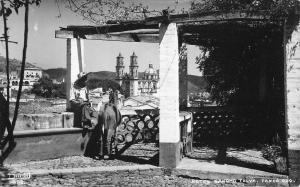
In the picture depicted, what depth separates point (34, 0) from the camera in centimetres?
570

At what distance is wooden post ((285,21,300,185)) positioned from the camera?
22.5 feet

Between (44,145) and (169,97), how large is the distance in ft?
12.9

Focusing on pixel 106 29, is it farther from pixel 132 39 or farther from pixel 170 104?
pixel 170 104

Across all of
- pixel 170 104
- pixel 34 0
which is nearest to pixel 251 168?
pixel 170 104

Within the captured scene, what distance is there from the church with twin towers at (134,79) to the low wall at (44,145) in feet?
287

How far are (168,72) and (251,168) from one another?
3.05 m


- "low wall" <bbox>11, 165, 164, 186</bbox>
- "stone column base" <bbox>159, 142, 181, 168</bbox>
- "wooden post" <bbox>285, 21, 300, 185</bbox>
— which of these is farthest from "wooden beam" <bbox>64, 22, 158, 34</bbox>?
"low wall" <bbox>11, 165, 164, 186</bbox>

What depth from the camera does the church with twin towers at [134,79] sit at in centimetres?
10182

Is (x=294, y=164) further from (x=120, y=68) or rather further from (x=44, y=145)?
(x=120, y=68)

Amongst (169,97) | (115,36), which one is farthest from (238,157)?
(115,36)

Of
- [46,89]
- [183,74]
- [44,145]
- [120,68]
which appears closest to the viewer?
[44,145]

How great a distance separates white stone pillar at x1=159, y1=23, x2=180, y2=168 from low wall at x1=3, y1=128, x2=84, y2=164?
3.14 meters

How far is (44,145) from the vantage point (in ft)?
29.8

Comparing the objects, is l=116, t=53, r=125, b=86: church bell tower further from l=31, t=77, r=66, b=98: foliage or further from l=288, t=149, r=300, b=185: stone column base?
l=288, t=149, r=300, b=185: stone column base
